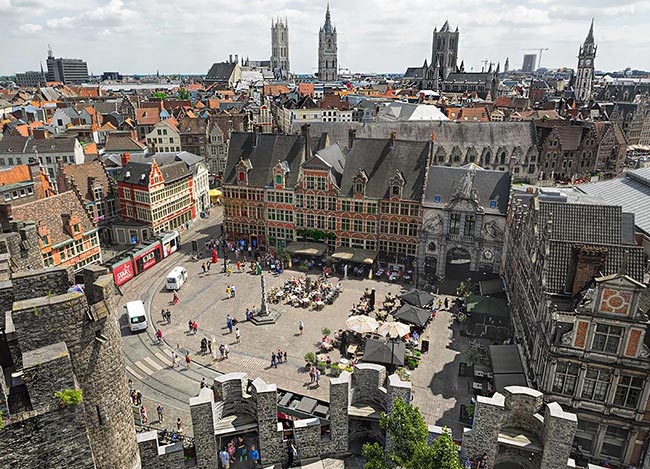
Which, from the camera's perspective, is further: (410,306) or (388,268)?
(388,268)

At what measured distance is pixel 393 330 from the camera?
34250mm

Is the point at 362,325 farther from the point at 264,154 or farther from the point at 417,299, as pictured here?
the point at 264,154

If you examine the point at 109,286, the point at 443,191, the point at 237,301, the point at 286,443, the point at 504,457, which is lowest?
the point at 237,301

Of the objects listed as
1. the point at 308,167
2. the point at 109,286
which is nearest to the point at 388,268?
the point at 308,167

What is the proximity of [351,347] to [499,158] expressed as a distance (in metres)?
55.1

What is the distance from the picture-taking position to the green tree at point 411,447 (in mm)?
14867

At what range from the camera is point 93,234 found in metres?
49.4

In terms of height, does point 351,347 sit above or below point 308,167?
below

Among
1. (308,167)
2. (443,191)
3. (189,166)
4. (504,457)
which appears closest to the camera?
(504,457)

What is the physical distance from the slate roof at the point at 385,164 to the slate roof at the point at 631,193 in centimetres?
1643

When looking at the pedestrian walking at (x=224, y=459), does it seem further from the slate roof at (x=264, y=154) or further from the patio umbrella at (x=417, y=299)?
the slate roof at (x=264, y=154)

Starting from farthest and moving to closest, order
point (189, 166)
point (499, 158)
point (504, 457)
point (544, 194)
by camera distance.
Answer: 1. point (499, 158)
2. point (189, 166)
3. point (544, 194)
4. point (504, 457)

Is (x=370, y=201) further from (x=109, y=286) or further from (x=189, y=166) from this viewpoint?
(x=109, y=286)

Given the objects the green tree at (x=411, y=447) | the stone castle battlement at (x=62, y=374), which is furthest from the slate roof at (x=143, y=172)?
the green tree at (x=411, y=447)
